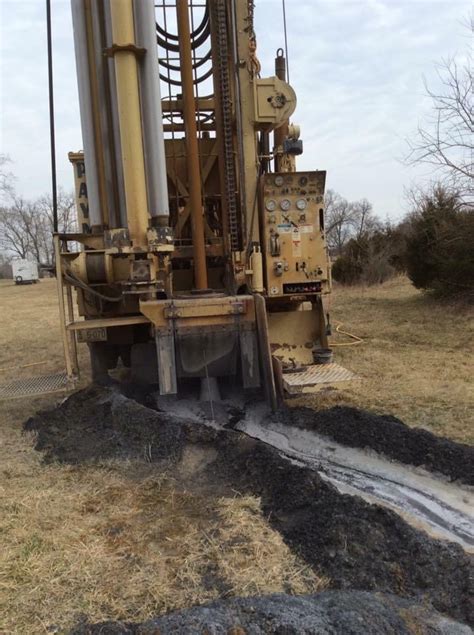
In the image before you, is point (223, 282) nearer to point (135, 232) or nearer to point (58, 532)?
point (135, 232)

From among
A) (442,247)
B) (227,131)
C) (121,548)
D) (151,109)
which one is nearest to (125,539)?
(121,548)

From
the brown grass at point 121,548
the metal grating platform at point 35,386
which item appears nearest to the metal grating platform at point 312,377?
the brown grass at point 121,548

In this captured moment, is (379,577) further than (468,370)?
No

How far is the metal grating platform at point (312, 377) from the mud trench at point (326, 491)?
1.20 ft

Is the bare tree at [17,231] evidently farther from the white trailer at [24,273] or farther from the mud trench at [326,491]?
the mud trench at [326,491]

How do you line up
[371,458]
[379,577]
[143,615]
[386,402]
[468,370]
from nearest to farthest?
[143,615]
[379,577]
[371,458]
[386,402]
[468,370]

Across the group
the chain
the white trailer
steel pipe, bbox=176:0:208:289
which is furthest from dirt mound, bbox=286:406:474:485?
the white trailer

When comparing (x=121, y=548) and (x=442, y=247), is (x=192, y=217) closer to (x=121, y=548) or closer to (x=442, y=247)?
(x=121, y=548)

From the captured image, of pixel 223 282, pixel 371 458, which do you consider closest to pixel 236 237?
pixel 223 282

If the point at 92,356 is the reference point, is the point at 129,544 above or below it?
below

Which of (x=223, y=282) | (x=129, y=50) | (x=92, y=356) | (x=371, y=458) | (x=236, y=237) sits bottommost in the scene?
(x=371, y=458)

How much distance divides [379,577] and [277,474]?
120 centimetres

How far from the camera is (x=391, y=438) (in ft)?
14.6

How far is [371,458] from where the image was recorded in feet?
14.2
